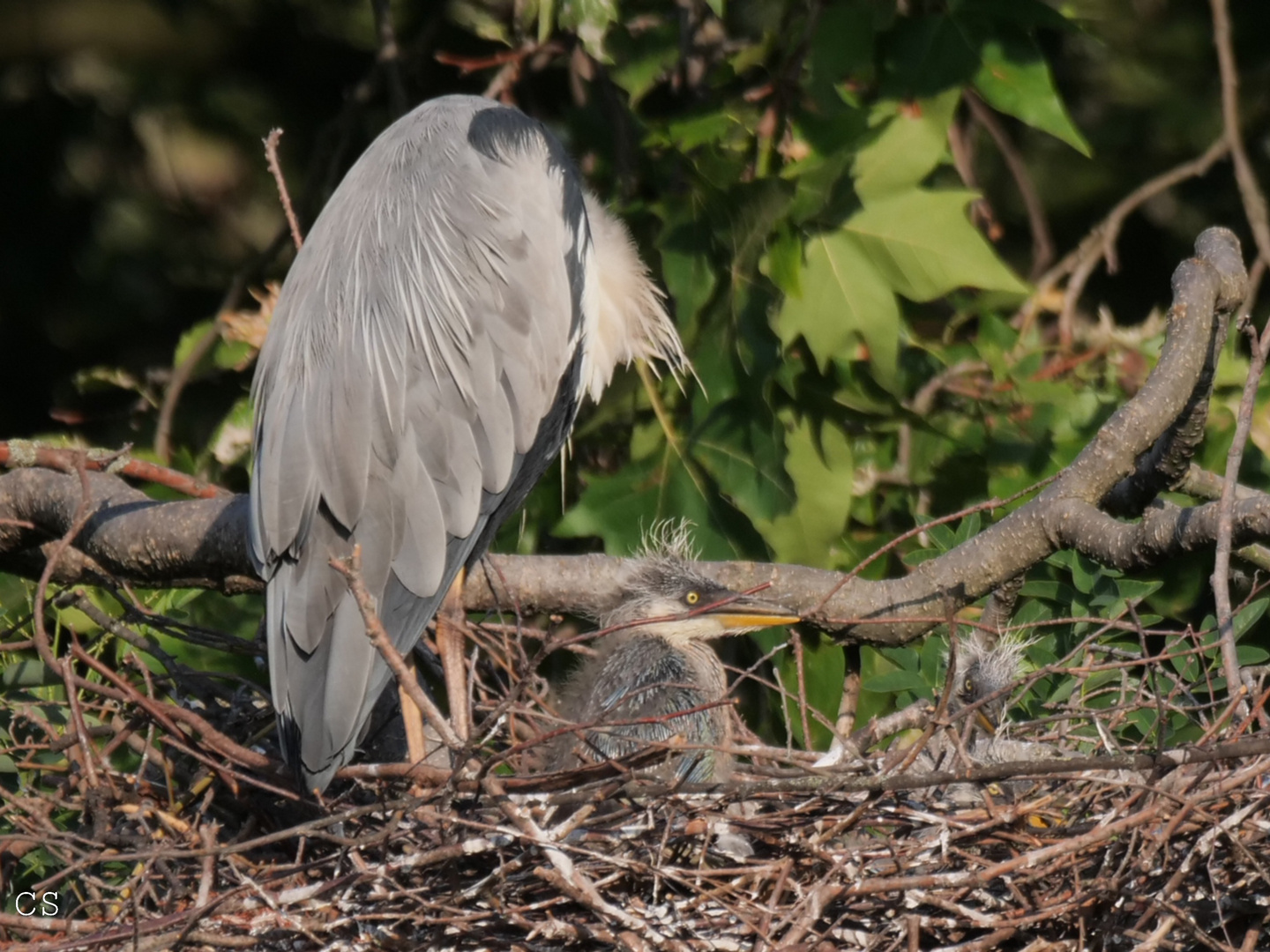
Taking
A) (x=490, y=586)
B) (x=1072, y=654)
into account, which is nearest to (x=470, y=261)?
(x=490, y=586)

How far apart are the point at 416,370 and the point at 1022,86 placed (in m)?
1.48

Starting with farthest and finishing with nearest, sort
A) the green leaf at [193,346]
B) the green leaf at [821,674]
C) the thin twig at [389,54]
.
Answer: the thin twig at [389,54], the green leaf at [193,346], the green leaf at [821,674]

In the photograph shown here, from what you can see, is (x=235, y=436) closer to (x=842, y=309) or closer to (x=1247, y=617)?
(x=842, y=309)

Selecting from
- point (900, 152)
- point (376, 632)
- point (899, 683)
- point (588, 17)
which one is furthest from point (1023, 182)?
point (376, 632)

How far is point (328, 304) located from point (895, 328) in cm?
111

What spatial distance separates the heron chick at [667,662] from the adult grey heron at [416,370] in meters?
0.31

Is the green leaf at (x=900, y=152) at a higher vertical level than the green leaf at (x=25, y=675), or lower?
higher

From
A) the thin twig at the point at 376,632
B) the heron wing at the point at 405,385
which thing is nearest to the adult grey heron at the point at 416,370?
the heron wing at the point at 405,385

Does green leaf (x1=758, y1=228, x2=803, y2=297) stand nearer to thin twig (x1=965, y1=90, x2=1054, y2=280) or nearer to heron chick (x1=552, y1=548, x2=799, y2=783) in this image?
heron chick (x1=552, y1=548, x2=799, y2=783)

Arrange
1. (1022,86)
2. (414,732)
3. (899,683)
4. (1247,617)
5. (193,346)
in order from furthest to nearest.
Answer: (193,346) < (1022,86) < (414,732) < (899,683) < (1247,617)

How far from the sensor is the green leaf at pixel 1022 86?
10.8 ft

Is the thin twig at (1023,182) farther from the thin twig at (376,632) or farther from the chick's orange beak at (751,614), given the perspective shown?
the thin twig at (376,632)

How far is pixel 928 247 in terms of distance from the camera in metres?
3.11

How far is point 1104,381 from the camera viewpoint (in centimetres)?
356
